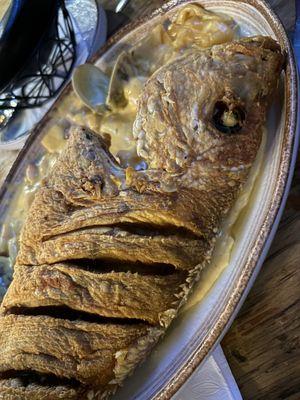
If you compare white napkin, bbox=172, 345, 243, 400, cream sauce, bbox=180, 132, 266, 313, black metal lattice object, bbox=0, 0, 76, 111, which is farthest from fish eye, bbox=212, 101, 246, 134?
black metal lattice object, bbox=0, 0, 76, 111

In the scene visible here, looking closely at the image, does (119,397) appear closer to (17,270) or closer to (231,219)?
(17,270)

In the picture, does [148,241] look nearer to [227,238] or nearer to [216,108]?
[227,238]

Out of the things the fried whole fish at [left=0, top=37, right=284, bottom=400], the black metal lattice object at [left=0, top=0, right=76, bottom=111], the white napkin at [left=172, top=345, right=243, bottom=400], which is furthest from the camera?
the black metal lattice object at [left=0, top=0, right=76, bottom=111]

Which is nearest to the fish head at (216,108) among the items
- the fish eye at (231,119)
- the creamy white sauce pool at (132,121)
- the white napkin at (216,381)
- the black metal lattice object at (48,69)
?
the fish eye at (231,119)

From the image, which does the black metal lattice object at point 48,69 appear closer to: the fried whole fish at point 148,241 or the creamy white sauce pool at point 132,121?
the creamy white sauce pool at point 132,121

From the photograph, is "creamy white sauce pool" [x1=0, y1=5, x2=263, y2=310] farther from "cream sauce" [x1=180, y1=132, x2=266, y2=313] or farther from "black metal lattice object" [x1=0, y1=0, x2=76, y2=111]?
"black metal lattice object" [x1=0, y1=0, x2=76, y2=111]
